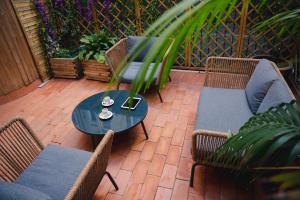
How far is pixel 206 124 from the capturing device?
1.89 metres

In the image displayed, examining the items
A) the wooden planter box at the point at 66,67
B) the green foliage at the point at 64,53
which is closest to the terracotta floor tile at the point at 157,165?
the wooden planter box at the point at 66,67

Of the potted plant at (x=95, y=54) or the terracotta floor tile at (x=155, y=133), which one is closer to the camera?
the terracotta floor tile at (x=155, y=133)

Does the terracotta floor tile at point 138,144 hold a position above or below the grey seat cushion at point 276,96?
below

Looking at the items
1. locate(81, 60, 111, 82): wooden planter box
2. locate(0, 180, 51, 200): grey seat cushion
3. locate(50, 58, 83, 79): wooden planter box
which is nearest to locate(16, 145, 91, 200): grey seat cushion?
locate(0, 180, 51, 200): grey seat cushion

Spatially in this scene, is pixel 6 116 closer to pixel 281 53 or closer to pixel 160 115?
pixel 160 115

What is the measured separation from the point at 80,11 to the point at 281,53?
3.42 metres

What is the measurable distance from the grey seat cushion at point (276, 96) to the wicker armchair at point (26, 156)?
1.21 metres

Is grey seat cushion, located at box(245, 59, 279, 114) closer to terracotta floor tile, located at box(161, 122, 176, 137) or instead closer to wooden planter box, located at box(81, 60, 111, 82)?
terracotta floor tile, located at box(161, 122, 176, 137)

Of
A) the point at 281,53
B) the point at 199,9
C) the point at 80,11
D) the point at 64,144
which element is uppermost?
the point at 199,9

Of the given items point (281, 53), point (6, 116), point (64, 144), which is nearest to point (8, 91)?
point (6, 116)

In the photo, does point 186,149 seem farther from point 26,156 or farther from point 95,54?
point 95,54

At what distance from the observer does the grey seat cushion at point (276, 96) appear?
1.52 meters

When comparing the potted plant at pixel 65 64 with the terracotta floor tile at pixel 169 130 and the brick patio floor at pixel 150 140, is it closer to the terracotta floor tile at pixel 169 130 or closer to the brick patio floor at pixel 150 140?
the brick patio floor at pixel 150 140

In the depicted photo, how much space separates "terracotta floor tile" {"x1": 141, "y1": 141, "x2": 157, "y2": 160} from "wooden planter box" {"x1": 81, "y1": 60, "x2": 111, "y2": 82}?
1.63m
